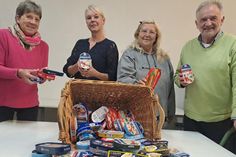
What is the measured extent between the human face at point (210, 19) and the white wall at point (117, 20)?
3.39ft

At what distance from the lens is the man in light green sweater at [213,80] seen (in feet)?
4.78

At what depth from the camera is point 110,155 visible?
2.74 ft

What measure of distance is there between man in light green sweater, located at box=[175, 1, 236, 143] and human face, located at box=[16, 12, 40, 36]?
0.81m

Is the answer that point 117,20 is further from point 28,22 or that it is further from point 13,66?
point 13,66

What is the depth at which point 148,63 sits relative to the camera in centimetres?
160

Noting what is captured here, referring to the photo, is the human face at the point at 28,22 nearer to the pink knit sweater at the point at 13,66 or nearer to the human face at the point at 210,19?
the pink knit sweater at the point at 13,66

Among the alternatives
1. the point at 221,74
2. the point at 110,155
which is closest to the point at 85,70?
the point at 110,155

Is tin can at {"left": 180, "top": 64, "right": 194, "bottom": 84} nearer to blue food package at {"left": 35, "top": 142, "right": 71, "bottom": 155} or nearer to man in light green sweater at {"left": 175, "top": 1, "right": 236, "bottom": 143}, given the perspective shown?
man in light green sweater at {"left": 175, "top": 1, "right": 236, "bottom": 143}

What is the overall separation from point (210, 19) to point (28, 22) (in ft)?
Answer: 3.18

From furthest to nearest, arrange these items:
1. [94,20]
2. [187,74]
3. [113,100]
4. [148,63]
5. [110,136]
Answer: [94,20], [148,63], [187,74], [113,100], [110,136]

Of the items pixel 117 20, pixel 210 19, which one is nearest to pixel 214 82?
pixel 210 19

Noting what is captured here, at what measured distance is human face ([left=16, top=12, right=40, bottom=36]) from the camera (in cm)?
144

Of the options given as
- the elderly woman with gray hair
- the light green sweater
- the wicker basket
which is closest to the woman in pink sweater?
the wicker basket

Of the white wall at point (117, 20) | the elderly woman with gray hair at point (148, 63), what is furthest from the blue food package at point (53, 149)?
the white wall at point (117, 20)
